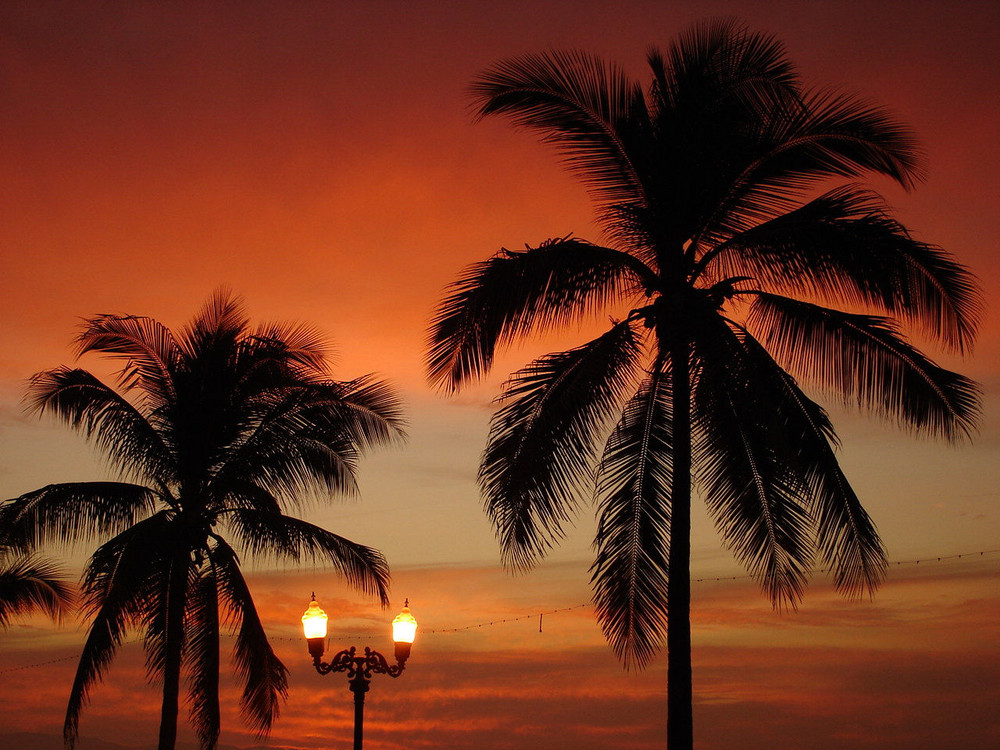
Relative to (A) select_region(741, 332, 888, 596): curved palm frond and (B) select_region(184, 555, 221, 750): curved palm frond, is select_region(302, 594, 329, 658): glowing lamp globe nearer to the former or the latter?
(B) select_region(184, 555, 221, 750): curved palm frond

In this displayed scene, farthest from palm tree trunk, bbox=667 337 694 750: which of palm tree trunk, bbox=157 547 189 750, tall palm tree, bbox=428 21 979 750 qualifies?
palm tree trunk, bbox=157 547 189 750

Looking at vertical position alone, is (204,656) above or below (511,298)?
below

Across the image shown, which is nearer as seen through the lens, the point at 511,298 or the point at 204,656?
the point at 511,298

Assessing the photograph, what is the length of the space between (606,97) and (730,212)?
6.29ft

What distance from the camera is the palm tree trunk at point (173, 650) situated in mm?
15484

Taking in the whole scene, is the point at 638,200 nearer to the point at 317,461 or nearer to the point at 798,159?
the point at 798,159

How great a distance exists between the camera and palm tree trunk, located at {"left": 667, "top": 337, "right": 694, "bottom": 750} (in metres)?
10.5

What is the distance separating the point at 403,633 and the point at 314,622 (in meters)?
1.23

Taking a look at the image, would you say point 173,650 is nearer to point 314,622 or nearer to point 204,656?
point 204,656

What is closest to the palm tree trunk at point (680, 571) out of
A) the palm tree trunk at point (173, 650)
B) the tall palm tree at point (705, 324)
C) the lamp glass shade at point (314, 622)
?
the tall palm tree at point (705, 324)

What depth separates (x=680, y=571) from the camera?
1095 cm

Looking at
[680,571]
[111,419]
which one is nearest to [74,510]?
[111,419]

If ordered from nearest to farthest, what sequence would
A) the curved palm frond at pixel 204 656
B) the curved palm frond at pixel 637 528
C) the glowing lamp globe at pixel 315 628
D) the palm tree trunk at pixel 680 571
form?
the palm tree trunk at pixel 680 571 → the curved palm frond at pixel 637 528 → the glowing lamp globe at pixel 315 628 → the curved palm frond at pixel 204 656

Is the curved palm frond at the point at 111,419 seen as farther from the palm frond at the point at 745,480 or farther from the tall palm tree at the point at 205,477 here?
the palm frond at the point at 745,480
